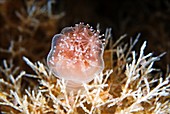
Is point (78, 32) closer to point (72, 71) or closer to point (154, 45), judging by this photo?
point (72, 71)

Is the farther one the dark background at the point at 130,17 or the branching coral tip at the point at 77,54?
the dark background at the point at 130,17

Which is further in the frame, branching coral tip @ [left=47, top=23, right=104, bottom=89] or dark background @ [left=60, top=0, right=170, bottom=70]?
dark background @ [left=60, top=0, right=170, bottom=70]

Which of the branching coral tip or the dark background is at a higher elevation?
the dark background

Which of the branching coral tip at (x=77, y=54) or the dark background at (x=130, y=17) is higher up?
the dark background at (x=130, y=17)

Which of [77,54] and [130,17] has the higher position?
[130,17]

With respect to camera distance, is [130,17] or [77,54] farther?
[130,17]

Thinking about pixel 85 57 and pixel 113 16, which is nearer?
pixel 85 57

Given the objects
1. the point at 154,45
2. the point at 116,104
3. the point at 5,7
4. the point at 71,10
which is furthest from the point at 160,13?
the point at 116,104

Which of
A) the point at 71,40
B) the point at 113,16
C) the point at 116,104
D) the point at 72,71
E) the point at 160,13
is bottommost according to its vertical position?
the point at 116,104
